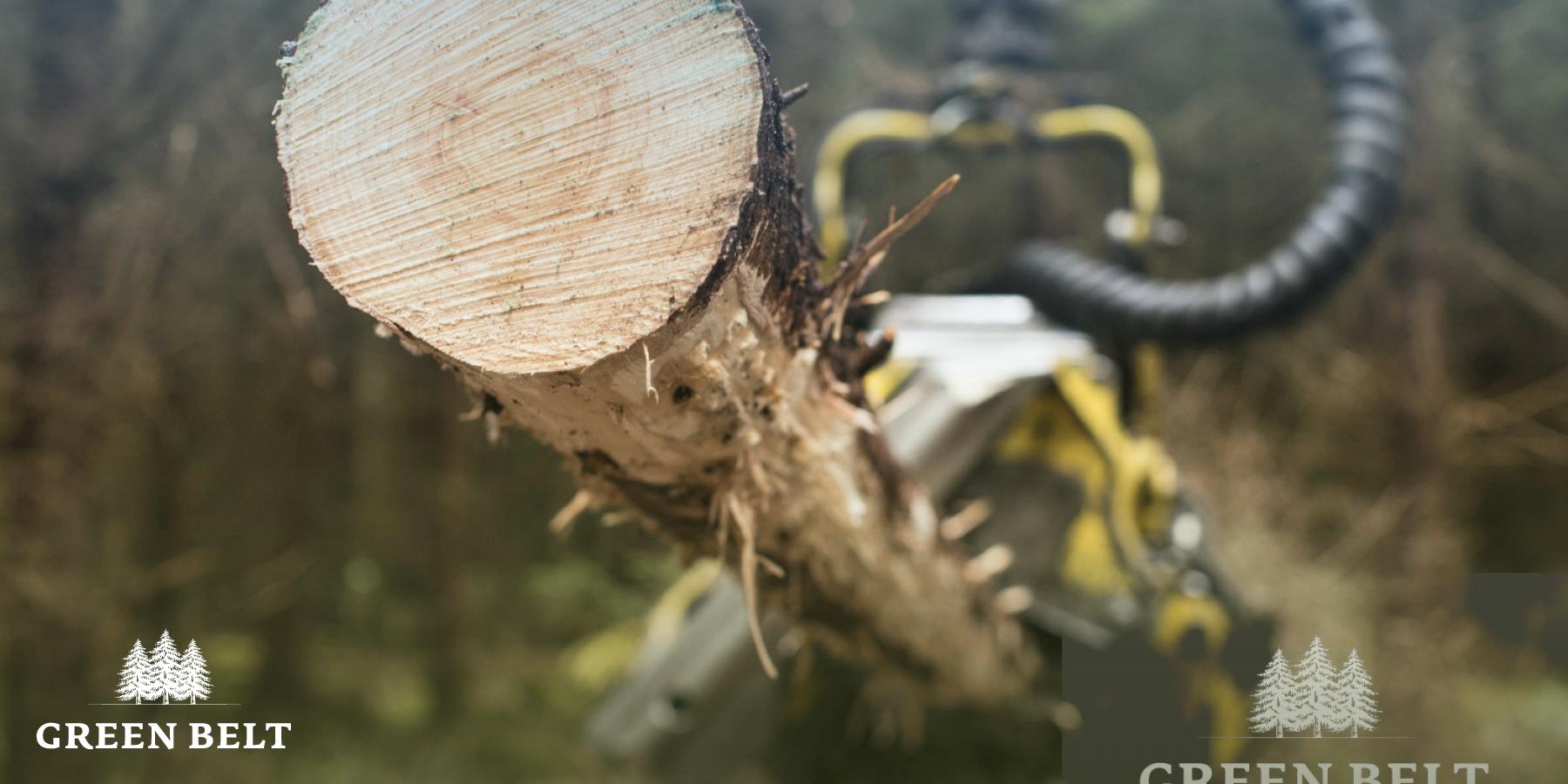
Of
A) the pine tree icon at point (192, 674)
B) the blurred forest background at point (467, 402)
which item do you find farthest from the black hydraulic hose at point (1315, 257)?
the pine tree icon at point (192, 674)

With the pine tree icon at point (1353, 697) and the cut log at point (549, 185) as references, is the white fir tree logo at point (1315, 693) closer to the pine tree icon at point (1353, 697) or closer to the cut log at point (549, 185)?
the pine tree icon at point (1353, 697)

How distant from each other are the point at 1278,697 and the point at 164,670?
1.98 metres

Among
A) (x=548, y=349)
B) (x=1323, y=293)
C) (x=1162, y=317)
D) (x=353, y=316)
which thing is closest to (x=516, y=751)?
(x=353, y=316)

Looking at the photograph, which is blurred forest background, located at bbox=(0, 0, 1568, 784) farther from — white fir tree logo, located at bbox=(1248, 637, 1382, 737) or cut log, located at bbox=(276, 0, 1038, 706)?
cut log, located at bbox=(276, 0, 1038, 706)

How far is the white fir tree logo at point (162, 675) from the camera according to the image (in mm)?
1715

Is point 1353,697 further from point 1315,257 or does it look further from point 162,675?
point 162,675

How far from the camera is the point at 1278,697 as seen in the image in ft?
5.29

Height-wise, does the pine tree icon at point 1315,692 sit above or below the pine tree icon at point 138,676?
below

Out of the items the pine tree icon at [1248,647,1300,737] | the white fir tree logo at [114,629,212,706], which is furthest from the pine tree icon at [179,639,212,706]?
the pine tree icon at [1248,647,1300,737]

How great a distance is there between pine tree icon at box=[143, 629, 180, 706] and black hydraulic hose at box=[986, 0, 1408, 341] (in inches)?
77.0

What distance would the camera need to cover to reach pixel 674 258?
1.90 ft

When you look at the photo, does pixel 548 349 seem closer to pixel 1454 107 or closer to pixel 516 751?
pixel 516 751

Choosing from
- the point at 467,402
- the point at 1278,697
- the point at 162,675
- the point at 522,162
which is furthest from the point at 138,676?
the point at 1278,697

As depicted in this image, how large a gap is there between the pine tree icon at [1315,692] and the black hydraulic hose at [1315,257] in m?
0.76
